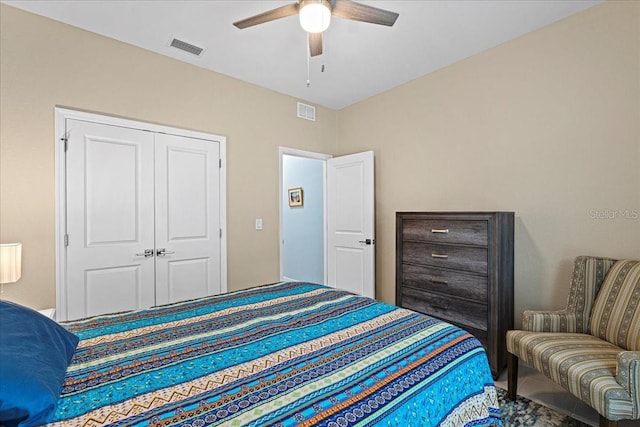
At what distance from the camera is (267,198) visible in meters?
3.75

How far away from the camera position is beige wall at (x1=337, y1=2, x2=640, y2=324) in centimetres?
221

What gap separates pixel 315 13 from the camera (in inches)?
73.7

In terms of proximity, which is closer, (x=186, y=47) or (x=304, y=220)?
(x=186, y=47)

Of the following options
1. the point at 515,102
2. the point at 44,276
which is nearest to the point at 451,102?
the point at 515,102

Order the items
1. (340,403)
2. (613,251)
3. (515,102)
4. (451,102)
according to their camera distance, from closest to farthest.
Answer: (340,403), (613,251), (515,102), (451,102)

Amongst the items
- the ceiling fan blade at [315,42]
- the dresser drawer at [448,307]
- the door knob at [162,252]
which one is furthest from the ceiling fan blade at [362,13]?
the door knob at [162,252]

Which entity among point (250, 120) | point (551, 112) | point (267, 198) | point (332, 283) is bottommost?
point (332, 283)

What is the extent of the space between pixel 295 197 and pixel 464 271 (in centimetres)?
345

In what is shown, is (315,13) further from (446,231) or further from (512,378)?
(512,378)

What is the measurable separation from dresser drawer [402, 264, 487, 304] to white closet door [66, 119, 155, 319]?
2.41 metres

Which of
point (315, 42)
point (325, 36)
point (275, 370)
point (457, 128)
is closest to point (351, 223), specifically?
point (457, 128)

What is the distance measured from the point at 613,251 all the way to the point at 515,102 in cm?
139

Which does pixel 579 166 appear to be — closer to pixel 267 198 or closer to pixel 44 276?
pixel 267 198

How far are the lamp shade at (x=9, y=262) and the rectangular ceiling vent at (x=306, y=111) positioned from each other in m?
3.04
